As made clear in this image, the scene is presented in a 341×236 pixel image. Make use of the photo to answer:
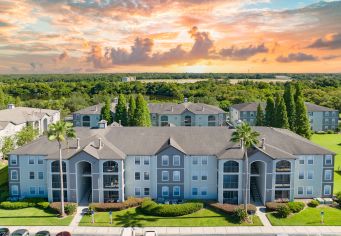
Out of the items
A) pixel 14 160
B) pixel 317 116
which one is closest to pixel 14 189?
pixel 14 160

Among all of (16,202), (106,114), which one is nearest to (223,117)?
(106,114)

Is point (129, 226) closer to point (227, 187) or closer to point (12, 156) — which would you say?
point (227, 187)

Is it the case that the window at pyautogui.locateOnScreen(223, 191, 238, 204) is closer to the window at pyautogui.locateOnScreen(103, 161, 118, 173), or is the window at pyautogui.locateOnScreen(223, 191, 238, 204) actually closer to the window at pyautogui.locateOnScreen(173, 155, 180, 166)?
the window at pyautogui.locateOnScreen(173, 155, 180, 166)

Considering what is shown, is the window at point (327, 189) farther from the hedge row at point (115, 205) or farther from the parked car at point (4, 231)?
the parked car at point (4, 231)

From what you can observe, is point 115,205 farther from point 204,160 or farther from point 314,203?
point 314,203

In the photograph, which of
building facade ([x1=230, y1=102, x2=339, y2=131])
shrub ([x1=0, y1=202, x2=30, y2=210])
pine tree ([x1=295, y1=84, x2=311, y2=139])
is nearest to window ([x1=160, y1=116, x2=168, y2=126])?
building facade ([x1=230, y1=102, x2=339, y2=131])

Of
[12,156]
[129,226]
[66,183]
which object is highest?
[12,156]
